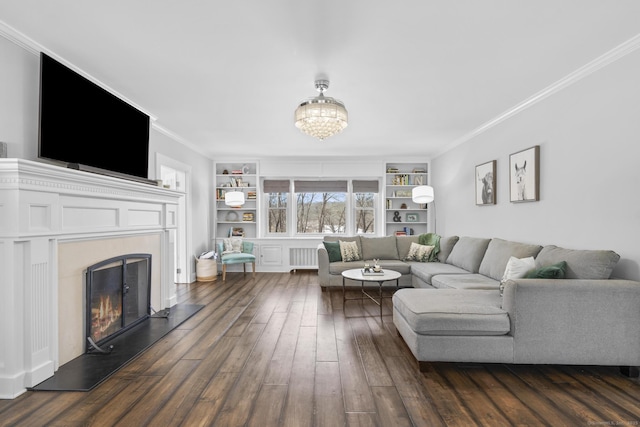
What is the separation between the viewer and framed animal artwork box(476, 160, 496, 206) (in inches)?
181

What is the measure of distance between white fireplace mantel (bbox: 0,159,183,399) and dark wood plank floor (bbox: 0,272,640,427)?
0.74 ft

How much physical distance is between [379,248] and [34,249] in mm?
4732

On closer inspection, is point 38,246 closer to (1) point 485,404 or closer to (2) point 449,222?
(1) point 485,404

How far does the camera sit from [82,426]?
74.5 inches

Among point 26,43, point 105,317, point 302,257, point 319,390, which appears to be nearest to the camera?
point 319,390

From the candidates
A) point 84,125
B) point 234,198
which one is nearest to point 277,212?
point 234,198

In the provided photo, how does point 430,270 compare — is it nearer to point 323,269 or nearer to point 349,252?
point 349,252

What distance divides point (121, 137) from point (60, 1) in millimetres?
1486

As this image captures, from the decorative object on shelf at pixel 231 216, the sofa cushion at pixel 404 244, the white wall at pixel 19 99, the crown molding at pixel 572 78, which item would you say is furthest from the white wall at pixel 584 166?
the decorative object on shelf at pixel 231 216

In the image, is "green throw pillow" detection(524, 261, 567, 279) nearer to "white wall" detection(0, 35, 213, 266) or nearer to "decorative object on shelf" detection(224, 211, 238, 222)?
"white wall" detection(0, 35, 213, 266)

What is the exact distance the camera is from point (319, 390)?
228 cm

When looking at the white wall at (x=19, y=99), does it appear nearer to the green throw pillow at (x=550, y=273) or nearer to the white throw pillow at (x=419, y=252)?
the green throw pillow at (x=550, y=273)

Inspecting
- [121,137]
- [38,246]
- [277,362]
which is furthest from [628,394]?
[121,137]

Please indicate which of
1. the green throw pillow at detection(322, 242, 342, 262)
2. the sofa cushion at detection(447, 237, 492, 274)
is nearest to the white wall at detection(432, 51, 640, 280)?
the sofa cushion at detection(447, 237, 492, 274)
